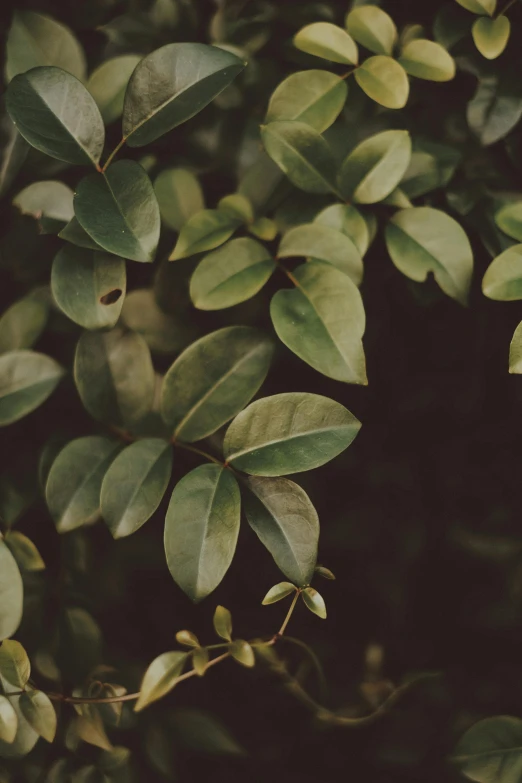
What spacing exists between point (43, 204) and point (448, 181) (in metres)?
0.44

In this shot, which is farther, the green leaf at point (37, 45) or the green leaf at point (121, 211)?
the green leaf at point (37, 45)

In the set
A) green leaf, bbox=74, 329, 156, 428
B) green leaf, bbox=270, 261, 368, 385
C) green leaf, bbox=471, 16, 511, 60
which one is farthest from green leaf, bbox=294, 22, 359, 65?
green leaf, bbox=74, 329, 156, 428

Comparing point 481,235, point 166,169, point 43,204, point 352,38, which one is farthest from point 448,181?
point 43,204

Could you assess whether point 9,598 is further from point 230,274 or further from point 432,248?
point 432,248

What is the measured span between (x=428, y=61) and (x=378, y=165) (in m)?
Answer: 0.13

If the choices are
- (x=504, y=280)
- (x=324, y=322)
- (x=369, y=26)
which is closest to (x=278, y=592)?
(x=324, y=322)

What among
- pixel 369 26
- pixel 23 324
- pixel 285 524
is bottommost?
pixel 285 524

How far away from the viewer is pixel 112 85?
0.67 m

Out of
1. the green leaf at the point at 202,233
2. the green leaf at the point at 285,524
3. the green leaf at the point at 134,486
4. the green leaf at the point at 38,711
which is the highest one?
the green leaf at the point at 202,233

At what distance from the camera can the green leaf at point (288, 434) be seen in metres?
0.54

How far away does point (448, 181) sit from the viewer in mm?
681

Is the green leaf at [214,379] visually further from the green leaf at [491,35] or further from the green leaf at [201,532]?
the green leaf at [491,35]

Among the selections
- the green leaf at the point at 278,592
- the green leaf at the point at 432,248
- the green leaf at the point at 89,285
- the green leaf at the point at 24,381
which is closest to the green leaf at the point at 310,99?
the green leaf at the point at 432,248

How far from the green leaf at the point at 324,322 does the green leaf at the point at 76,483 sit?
0.23m
